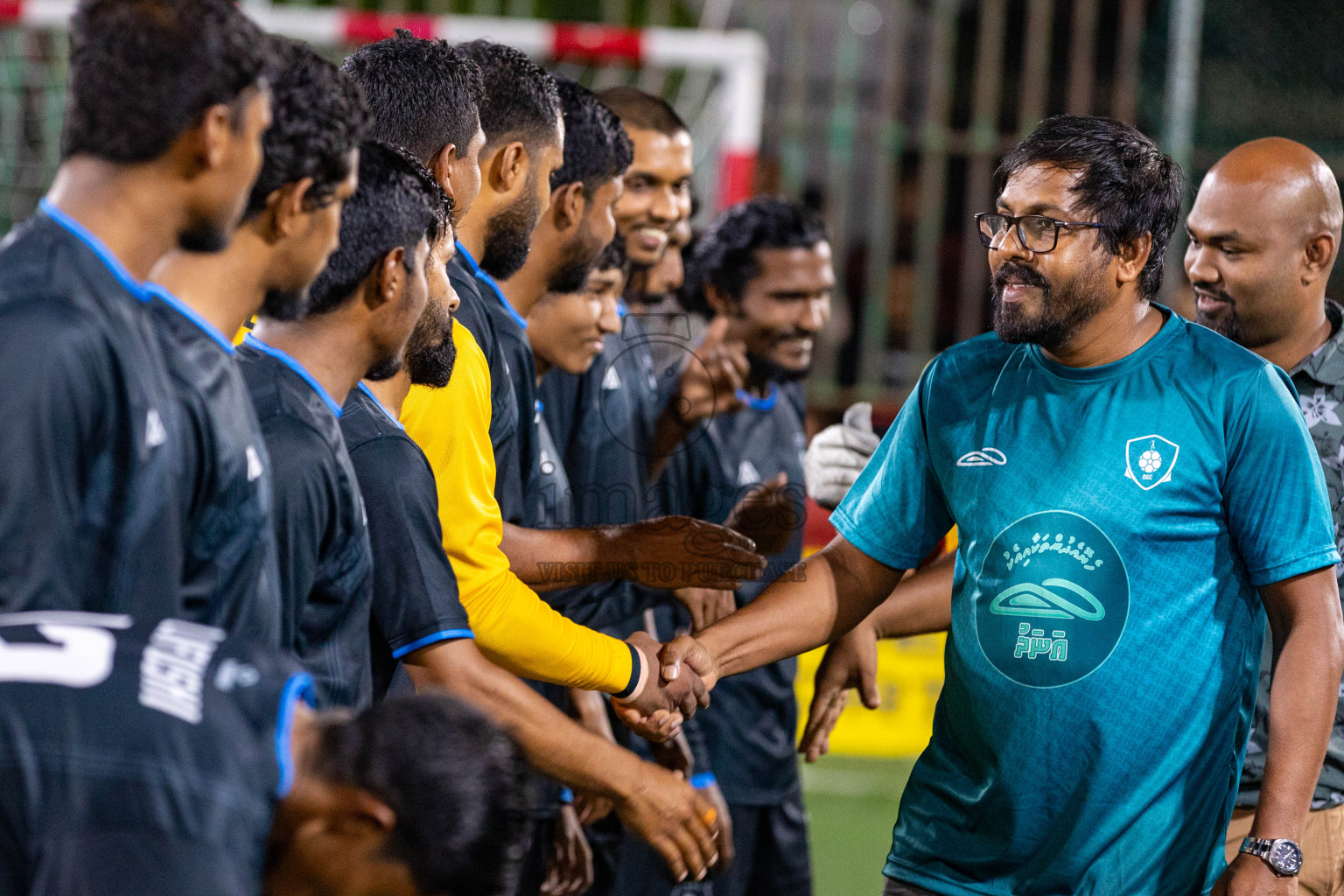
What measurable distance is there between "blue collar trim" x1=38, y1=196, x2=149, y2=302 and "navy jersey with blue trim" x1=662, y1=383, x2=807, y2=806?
9.47 feet

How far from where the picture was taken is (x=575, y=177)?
12.1 feet

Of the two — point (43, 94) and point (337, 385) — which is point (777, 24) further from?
point (337, 385)

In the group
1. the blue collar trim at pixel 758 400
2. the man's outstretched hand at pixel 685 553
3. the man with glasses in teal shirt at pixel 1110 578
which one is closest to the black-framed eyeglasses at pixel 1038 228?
the man with glasses in teal shirt at pixel 1110 578

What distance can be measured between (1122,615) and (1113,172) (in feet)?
2.85

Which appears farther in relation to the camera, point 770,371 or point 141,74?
point 770,371

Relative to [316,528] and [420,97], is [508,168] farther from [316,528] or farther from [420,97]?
[316,528]

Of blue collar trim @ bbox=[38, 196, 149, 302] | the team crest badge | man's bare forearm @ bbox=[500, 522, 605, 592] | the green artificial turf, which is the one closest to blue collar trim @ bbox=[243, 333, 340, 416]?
blue collar trim @ bbox=[38, 196, 149, 302]

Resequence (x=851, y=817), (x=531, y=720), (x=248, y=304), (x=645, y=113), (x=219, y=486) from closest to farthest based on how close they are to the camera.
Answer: (x=219, y=486) → (x=248, y=304) → (x=531, y=720) → (x=645, y=113) → (x=851, y=817)

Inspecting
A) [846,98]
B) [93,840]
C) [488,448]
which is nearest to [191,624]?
[93,840]

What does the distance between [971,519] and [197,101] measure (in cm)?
162

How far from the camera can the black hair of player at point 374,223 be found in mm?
2236

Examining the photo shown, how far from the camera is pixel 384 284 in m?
2.27

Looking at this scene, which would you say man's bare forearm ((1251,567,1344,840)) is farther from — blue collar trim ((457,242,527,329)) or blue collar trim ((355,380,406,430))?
blue collar trim ((457,242,527,329))

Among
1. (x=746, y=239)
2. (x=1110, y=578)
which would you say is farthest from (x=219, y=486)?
(x=746, y=239)
